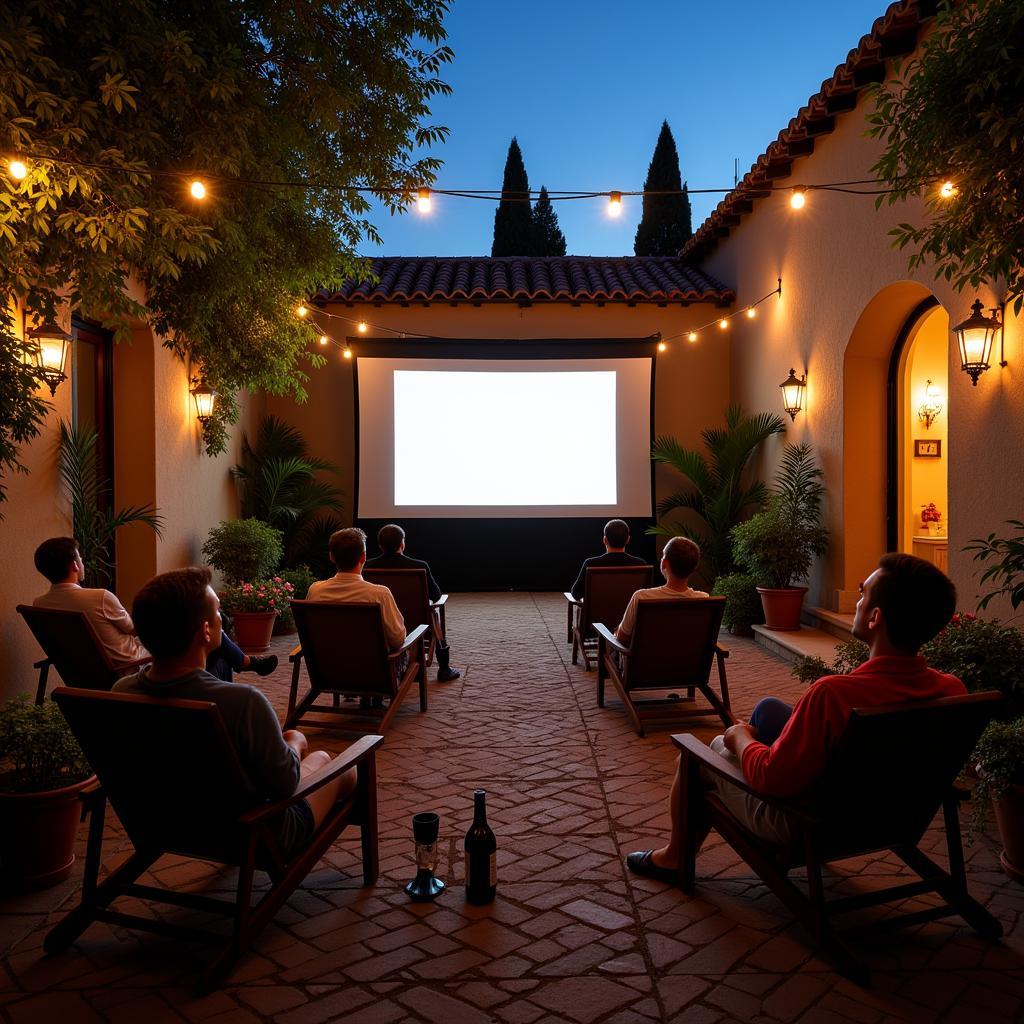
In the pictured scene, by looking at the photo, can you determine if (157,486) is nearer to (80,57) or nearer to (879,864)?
(80,57)

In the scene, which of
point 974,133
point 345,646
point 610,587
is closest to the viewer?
Result: point 974,133

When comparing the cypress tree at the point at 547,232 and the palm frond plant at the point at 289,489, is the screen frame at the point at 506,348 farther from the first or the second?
the cypress tree at the point at 547,232

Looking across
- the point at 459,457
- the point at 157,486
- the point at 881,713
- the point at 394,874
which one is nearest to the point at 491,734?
the point at 394,874

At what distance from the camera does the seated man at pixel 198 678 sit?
2473mm

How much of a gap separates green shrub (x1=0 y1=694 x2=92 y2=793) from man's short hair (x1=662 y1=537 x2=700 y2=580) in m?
3.36

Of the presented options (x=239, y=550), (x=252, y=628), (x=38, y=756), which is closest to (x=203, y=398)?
(x=239, y=550)

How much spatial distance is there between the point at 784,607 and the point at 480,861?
19.4 ft

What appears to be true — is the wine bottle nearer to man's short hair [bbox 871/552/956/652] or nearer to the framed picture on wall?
man's short hair [bbox 871/552/956/652]

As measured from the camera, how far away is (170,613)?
2471mm

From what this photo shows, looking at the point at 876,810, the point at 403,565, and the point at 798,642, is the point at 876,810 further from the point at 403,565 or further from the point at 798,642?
the point at 798,642

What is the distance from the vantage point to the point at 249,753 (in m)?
2.51

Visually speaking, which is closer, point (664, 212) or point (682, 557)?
point (682, 557)

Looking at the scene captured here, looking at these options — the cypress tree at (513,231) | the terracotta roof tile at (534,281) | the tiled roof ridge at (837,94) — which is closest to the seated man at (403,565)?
the tiled roof ridge at (837,94)

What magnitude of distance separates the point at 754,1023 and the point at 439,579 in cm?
Answer: 991
